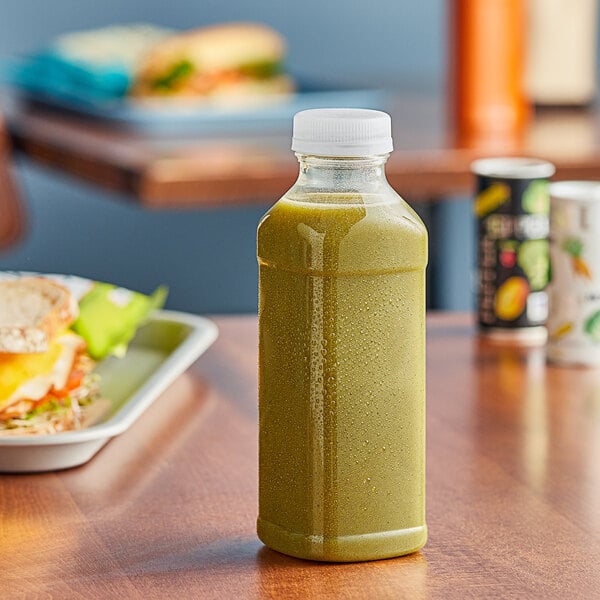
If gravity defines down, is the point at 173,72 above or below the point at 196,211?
above

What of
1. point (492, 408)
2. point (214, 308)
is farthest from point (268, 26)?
point (492, 408)

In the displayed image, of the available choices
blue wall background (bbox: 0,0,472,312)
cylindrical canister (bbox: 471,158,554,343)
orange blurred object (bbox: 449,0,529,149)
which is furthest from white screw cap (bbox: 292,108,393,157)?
blue wall background (bbox: 0,0,472,312)

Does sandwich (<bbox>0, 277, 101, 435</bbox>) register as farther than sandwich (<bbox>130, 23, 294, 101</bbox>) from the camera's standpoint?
No

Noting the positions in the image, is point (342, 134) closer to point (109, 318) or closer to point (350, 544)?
point (350, 544)

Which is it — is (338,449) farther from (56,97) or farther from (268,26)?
(268,26)

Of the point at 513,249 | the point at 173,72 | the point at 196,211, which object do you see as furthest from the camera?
the point at 196,211

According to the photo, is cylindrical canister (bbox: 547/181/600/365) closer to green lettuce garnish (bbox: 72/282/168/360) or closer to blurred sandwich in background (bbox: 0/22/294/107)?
green lettuce garnish (bbox: 72/282/168/360)

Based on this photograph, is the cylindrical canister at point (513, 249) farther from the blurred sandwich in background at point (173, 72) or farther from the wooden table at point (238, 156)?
the blurred sandwich in background at point (173, 72)

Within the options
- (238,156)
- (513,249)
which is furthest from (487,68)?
(513,249)
